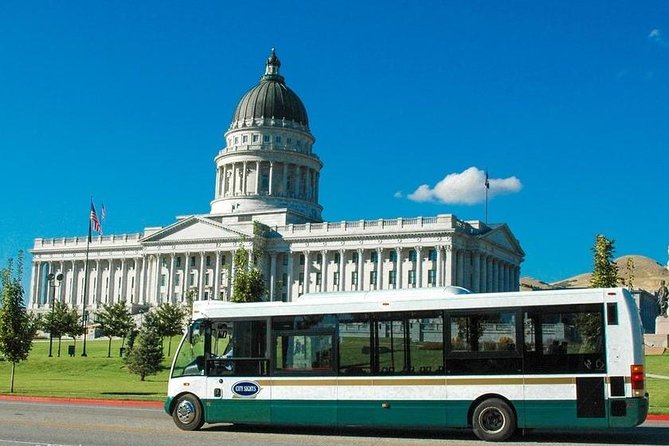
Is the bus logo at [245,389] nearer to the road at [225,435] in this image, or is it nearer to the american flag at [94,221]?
the road at [225,435]

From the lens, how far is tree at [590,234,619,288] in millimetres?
43469

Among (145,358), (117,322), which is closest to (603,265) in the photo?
(145,358)

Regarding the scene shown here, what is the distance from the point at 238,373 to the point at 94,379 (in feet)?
107

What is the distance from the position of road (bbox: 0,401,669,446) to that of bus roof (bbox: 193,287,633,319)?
2.84 meters

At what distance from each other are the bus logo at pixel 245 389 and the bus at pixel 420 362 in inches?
1.2

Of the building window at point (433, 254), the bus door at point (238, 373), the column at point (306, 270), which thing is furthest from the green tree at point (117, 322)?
the bus door at point (238, 373)

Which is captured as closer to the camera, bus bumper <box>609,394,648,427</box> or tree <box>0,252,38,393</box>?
bus bumper <box>609,394,648,427</box>

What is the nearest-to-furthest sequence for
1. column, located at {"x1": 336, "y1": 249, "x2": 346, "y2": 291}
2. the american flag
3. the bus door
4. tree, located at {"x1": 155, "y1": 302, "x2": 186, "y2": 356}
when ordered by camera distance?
the bus door → tree, located at {"x1": 155, "y1": 302, "x2": 186, "y2": 356} → the american flag → column, located at {"x1": 336, "y1": 249, "x2": 346, "y2": 291}

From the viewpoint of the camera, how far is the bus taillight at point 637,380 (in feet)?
58.1

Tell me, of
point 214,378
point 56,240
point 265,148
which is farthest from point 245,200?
point 214,378

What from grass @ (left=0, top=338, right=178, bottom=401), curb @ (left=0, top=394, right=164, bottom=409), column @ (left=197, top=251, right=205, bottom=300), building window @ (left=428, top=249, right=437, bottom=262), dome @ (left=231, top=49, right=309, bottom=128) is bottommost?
curb @ (left=0, top=394, right=164, bottom=409)

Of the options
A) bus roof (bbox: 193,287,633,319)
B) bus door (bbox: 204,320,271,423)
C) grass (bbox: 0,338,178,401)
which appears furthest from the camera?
grass (bbox: 0,338,178,401)

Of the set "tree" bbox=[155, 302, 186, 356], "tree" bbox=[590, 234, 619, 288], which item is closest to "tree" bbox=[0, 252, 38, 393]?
"tree" bbox=[590, 234, 619, 288]

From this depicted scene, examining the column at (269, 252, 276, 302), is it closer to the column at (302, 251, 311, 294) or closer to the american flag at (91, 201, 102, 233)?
the column at (302, 251, 311, 294)
